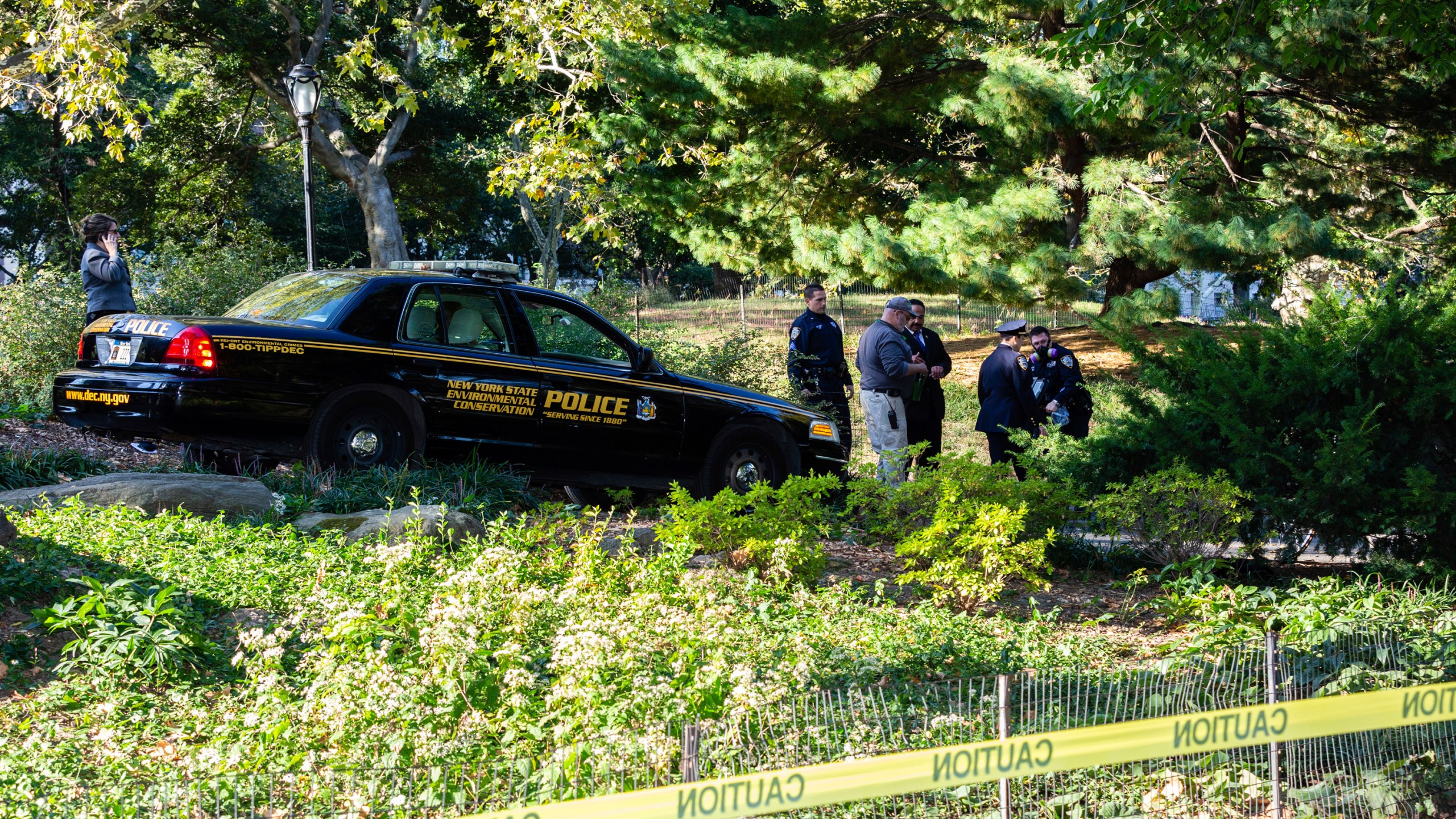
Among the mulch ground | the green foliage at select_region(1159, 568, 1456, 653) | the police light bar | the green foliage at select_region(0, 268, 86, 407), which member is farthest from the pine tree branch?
the green foliage at select_region(0, 268, 86, 407)

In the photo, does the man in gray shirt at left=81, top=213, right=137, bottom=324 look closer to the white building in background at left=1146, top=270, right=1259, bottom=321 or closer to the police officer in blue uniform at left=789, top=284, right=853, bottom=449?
the police officer in blue uniform at left=789, top=284, right=853, bottom=449

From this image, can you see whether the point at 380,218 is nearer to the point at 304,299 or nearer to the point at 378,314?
the point at 304,299

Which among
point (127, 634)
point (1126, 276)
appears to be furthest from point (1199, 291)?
point (127, 634)

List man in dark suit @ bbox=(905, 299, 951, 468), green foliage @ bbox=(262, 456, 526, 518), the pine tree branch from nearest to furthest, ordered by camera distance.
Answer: green foliage @ bbox=(262, 456, 526, 518), man in dark suit @ bbox=(905, 299, 951, 468), the pine tree branch

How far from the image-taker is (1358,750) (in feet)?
15.9

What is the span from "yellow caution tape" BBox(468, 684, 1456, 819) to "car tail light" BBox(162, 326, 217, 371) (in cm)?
525

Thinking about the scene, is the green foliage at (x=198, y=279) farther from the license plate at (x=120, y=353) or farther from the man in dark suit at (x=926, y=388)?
the man in dark suit at (x=926, y=388)

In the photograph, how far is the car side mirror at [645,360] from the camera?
916 centimetres

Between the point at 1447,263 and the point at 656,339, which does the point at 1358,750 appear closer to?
the point at 656,339

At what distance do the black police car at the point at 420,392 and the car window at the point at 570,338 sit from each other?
4 centimetres

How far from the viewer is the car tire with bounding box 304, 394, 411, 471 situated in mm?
8109

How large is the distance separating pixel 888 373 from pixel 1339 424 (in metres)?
3.71

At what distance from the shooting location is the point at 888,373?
10.5 metres

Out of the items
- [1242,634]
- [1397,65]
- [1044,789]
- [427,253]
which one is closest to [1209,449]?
[1242,634]
